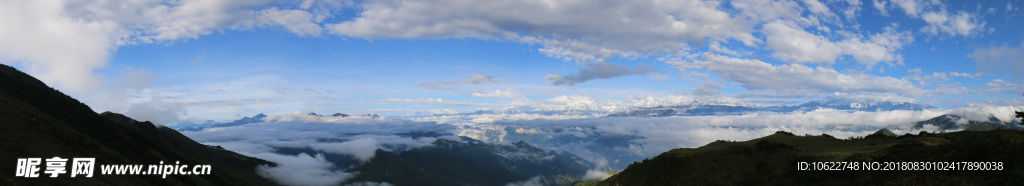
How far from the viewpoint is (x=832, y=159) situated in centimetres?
5588

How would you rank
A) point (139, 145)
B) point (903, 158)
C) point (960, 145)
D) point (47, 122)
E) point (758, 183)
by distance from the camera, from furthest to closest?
point (139, 145), point (47, 122), point (758, 183), point (903, 158), point (960, 145)

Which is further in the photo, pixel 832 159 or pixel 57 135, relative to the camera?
pixel 57 135

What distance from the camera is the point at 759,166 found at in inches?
2450

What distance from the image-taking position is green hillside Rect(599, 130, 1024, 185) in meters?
34.9

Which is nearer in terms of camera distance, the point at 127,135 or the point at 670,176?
the point at 670,176

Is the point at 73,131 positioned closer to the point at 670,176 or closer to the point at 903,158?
the point at 670,176

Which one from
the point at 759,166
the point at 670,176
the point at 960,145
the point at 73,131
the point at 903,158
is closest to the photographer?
the point at 960,145

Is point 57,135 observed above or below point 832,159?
below

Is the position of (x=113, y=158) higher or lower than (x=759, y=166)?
lower

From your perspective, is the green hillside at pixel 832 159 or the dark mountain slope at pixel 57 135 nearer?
the green hillside at pixel 832 159

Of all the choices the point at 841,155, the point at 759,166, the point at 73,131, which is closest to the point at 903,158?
the point at 841,155

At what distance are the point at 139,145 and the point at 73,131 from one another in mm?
62284

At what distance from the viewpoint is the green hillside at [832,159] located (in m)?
34.9

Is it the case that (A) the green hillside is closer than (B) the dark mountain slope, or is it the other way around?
(A) the green hillside
